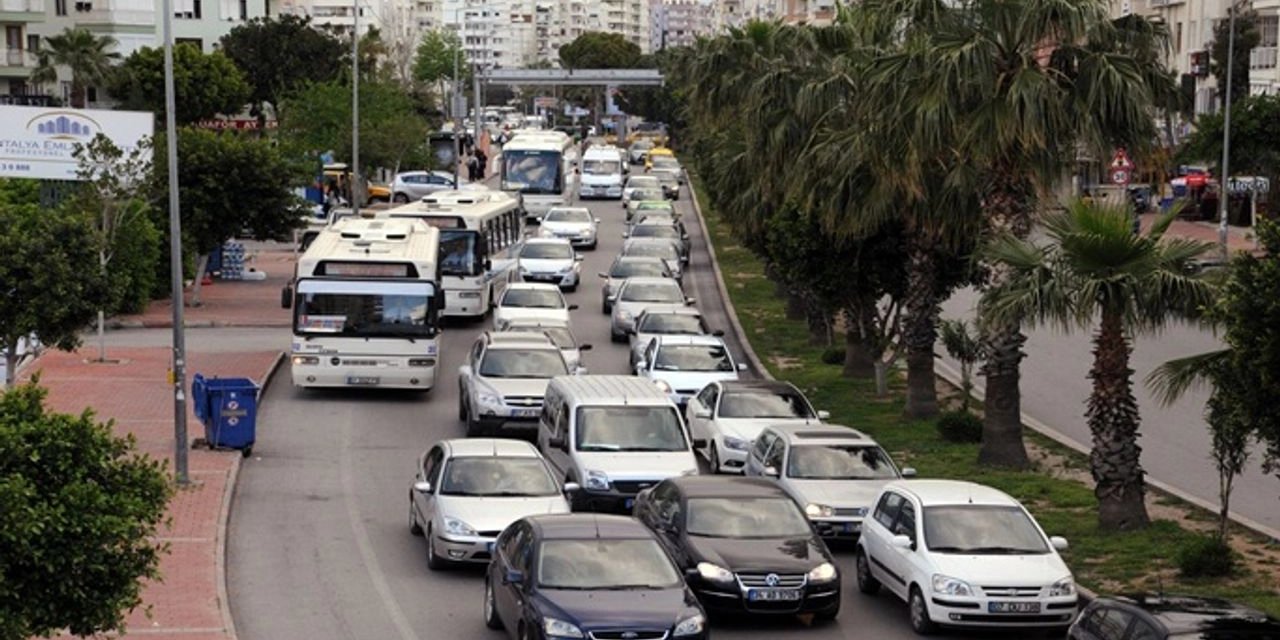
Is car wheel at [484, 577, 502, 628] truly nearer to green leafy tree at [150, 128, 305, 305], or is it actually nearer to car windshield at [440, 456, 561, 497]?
car windshield at [440, 456, 561, 497]

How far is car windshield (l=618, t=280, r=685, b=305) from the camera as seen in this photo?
144ft

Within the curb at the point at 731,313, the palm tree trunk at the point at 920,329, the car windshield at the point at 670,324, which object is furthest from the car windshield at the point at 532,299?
the palm tree trunk at the point at 920,329

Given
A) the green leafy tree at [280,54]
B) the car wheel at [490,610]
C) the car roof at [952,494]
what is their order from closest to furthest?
the car wheel at [490,610] → the car roof at [952,494] → the green leafy tree at [280,54]

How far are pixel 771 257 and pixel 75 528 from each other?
82.6 ft

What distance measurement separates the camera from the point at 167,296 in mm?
50125

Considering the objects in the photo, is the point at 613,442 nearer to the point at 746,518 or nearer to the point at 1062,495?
the point at 746,518

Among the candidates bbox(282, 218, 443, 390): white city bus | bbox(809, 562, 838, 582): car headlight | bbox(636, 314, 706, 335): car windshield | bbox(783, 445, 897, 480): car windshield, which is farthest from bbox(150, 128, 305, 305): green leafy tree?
bbox(809, 562, 838, 582): car headlight

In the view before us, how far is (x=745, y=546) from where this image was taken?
20.0 meters

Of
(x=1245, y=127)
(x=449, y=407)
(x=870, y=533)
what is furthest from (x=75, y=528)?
(x=1245, y=127)

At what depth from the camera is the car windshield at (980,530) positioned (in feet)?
64.5

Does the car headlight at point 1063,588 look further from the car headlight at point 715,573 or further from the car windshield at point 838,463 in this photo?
the car windshield at point 838,463

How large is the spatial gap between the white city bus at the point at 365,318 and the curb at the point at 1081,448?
979 centimetres

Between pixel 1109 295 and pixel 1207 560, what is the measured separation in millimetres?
3390

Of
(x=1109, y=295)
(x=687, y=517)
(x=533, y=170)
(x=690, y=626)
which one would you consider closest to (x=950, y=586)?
(x=687, y=517)
